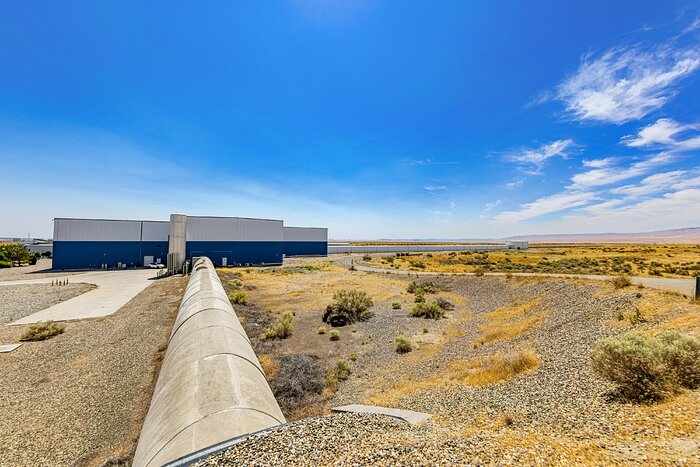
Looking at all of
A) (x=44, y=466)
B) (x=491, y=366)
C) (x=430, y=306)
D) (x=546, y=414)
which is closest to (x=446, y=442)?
(x=546, y=414)

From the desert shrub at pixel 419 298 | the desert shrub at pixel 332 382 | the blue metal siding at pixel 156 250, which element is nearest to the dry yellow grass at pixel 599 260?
the desert shrub at pixel 419 298

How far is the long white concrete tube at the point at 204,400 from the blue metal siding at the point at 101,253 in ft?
144

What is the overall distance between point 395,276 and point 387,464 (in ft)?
127

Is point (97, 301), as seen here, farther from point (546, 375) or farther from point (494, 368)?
point (546, 375)

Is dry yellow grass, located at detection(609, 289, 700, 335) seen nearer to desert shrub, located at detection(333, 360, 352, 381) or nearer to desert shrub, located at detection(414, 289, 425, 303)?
desert shrub, located at detection(333, 360, 352, 381)

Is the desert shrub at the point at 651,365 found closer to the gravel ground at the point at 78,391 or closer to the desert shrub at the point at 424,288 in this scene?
the gravel ground at the point at 78,391

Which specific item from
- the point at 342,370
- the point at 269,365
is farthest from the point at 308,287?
the point at 342,370

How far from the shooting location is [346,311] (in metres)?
21.2

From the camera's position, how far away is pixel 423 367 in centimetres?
1306

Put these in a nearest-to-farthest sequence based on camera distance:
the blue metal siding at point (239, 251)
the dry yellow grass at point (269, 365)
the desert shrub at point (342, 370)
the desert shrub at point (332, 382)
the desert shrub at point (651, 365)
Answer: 1. the desert shrub at point (651, 365)
2. the desert shrub at point (332, 382)
3. the dry yellow grass at point (269, 365)
4. the desert shrub at point (342, 370)
5. the blue metal siding at point (239, 251)

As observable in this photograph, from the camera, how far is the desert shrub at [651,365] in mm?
6613

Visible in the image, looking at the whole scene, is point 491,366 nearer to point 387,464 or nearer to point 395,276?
point 387,464

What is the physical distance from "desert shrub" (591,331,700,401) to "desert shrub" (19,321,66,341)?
2279 cm

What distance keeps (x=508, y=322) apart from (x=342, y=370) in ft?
38.8
